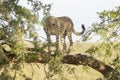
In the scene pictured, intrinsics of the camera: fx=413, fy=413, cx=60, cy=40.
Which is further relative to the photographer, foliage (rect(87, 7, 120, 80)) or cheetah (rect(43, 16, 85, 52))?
cheetah (rect(43, 16, 85, 52))

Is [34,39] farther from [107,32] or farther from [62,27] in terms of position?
[62,27]

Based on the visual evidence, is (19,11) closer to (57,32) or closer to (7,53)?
(7,53)

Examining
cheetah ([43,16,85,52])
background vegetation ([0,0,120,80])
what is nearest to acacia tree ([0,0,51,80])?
background vegetation ([0,0,120,80])

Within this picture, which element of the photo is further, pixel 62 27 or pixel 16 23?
pixel 62 27

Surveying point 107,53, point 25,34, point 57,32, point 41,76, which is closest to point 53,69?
point 25,34

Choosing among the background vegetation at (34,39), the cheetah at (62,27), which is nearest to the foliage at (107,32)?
the background vegetation at (34,39)

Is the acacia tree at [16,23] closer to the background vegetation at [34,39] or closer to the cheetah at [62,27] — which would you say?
the background vegetation at [34,39]

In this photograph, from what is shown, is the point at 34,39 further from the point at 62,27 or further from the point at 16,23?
the point at 62,27

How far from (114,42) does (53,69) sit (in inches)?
78.9

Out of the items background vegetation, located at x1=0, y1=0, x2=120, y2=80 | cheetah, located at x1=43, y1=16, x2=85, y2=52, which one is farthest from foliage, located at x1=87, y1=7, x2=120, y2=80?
cheetah, located at x1=43, y1=16, x2=85, y2=52

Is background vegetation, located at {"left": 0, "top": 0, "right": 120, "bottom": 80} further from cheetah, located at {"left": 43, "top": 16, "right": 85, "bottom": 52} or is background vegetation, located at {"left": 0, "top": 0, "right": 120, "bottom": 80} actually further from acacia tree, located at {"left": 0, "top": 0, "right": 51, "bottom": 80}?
cheetah, located at {"left": 43, "top": 16, "right": 85, "bottom": 52}

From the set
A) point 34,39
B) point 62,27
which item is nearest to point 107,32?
point 34,39

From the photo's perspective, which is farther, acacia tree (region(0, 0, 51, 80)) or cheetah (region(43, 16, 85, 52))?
cheetah (region(43, 16, 85, 52))

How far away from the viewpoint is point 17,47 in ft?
31.5
